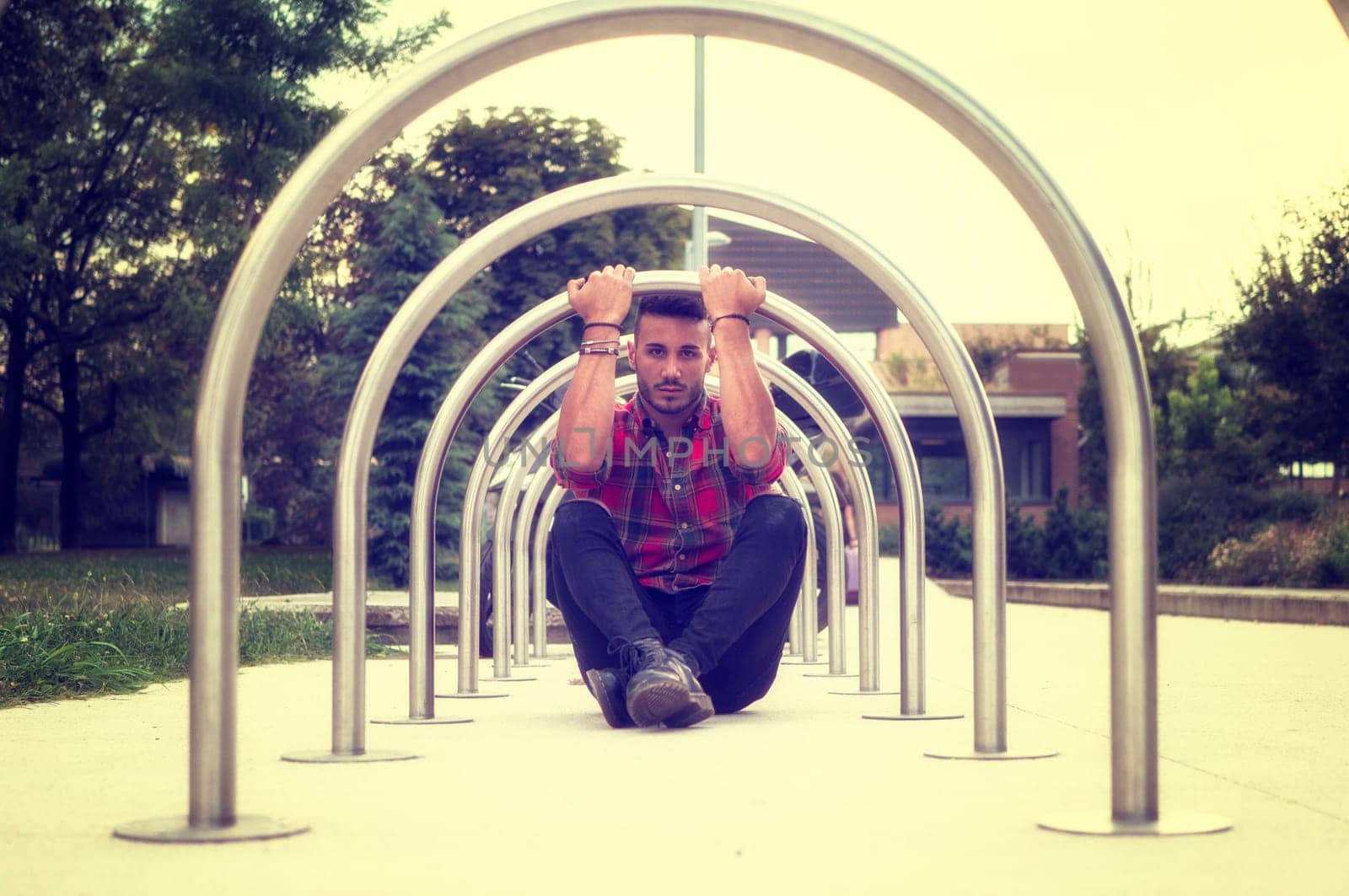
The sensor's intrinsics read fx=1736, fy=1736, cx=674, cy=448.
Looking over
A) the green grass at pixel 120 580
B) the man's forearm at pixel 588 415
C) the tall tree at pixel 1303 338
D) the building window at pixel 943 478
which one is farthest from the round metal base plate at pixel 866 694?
the building window at pixel 943 478

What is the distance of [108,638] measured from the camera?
671cm

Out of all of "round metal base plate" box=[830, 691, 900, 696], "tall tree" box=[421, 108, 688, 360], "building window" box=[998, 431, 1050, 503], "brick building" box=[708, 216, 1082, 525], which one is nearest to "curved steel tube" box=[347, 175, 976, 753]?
"round metal base plate" box=[830, 691, 900, 696]

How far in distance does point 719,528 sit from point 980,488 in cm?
116

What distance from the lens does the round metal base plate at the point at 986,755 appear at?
342cm

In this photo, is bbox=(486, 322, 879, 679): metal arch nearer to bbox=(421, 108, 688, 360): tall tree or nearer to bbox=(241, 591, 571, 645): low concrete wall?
bbox=(241, 591, 571, 645): low concrete wall

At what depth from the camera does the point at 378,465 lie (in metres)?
23.6

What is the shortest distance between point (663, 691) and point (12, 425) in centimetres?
2442

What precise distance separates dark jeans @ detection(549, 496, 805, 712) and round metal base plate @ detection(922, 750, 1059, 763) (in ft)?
2.44

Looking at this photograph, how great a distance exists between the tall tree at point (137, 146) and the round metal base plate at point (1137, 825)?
23.5 metres

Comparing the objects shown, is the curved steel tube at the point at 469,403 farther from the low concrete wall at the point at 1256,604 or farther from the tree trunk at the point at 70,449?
the tree trunk at the point at 70,449

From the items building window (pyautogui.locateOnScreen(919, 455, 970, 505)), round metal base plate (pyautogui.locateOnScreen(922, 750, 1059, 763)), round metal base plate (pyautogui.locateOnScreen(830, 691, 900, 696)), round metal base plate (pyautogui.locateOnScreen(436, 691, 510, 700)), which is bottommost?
round metal base plate (pyautogui.locateOnScreen(436, 691, 510, 700))

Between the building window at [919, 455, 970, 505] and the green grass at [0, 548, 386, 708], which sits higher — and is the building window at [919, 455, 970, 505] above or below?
above

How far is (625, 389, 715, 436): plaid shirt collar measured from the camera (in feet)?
14.5

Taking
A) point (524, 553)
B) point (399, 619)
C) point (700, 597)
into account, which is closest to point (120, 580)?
point (399, 619)
